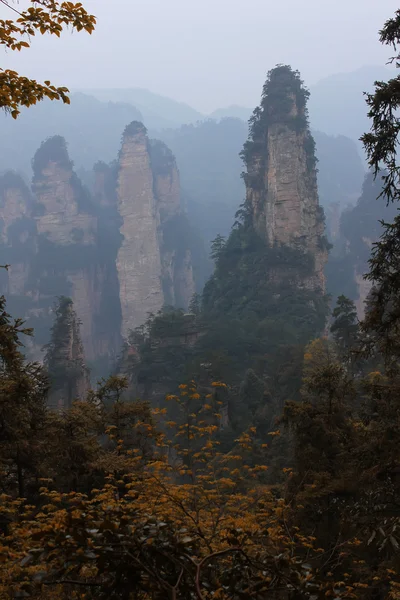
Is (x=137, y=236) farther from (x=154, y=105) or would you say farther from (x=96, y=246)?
(x=154, y=105)

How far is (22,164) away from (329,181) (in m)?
57.0

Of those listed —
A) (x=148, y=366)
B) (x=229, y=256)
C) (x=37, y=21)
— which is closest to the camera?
(x=37, y=21)

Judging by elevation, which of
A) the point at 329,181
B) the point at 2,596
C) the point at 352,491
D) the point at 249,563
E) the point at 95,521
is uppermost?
the point at 329,181

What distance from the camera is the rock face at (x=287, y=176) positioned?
41.3m

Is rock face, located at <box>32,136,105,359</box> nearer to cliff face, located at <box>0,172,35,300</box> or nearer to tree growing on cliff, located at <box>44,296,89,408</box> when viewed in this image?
cliff face, located at <box>0,172,35,300</box>

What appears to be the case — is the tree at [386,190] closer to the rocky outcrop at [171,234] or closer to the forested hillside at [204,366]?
the forested hillside at [204,366]

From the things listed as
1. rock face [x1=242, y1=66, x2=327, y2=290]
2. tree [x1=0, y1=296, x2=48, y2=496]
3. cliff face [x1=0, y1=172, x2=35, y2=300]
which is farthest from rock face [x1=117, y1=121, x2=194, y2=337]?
tree [x1=0, y1=296, x2=48, y2=496]

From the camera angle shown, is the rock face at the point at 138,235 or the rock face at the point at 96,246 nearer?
the rock face at the point at 138,235

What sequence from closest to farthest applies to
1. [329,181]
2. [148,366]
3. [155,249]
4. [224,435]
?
[224,435] < [148,366] < [155,249] < [329,181]

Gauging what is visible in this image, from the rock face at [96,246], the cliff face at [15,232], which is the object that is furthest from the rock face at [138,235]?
the cliff face at [15,232]

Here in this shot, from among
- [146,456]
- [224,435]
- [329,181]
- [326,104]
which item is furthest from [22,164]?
[146,456]

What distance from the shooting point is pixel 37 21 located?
4641 mm

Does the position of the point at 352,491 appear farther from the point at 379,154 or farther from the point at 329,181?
the point at 329,181

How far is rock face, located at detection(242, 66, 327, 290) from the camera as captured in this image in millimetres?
41344
